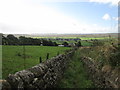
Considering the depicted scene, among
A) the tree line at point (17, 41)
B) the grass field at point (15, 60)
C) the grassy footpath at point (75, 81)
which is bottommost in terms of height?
the grassy footpath at point (75, 81)

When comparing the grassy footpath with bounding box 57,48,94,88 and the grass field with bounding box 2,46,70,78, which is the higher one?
the grass field with bounding box 2,46,70,78

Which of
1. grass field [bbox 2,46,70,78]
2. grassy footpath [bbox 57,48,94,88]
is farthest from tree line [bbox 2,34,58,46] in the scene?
grassy footpath [bbox 57,48,94,88]

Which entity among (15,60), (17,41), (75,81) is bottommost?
(75,81)

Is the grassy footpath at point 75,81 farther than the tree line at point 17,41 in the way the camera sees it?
No

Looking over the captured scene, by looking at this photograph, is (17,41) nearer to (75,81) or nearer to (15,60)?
(15,60)

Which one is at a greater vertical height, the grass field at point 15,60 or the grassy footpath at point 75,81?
the grass field at point 15,60

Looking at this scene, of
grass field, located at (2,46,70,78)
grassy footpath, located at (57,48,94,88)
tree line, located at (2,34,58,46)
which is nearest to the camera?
grass field, located at (2,46,70,78)

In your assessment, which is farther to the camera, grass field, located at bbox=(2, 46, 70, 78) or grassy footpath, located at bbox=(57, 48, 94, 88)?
grassy footpath, located at bbox=(57, 48, 94, 88)

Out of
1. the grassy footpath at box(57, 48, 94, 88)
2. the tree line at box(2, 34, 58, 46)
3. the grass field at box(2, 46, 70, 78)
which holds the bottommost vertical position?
the grassy footpath at box(57, 48, 94, 88)

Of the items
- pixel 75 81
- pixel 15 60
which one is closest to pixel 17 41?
pixel 15 60

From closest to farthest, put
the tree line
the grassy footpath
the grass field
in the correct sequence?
1. the grass field
2. the grassy footpath
3. the tree line

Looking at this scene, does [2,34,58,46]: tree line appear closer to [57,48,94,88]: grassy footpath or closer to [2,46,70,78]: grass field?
[2,46,70,78]: grass field

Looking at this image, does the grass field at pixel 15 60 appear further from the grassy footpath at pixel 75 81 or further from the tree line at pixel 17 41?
the tree line at pixel 17 41

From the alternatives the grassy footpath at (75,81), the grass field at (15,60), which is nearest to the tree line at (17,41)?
the grass field at (15,60)
